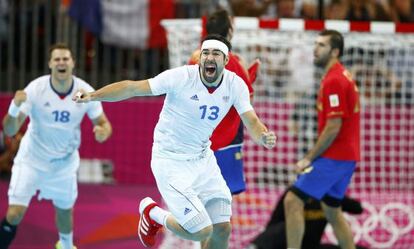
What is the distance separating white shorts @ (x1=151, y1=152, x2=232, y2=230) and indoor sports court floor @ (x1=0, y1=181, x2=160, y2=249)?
119 inches

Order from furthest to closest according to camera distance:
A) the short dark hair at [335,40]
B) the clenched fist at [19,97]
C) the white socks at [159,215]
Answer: the short dark hair at [335,40] → the clenched fist at [19,97] → the white socks at [159,215]

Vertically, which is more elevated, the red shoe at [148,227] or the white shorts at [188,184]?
the white shorts at [188,184]

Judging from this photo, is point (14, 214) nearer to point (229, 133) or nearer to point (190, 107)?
point (229, 133)

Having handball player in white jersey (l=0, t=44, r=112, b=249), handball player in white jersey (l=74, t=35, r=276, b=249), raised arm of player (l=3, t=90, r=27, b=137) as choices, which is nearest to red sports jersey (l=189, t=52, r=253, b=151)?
handball player in white jersey (l=74, t=35, r=276, b=249)

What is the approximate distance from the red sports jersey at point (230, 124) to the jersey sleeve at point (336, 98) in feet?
3.10

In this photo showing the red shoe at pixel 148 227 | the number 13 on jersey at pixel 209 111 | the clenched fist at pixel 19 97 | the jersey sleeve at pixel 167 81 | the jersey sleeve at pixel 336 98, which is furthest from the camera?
the jersey sleeve at pixel 336 98

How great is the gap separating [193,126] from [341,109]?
2041mm

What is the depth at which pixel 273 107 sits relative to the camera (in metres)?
14.6

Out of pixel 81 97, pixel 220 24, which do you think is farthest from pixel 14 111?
pixel 220 24

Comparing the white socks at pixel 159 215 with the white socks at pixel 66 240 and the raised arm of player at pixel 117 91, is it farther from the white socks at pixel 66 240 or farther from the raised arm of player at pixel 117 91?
the white socks at pixel 66 240

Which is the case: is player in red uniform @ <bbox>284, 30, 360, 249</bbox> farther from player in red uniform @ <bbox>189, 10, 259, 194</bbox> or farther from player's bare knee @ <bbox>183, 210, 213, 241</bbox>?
player's bare knee @ <bbox>183, 210, 213, 241</bbox>

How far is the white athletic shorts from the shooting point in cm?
1022

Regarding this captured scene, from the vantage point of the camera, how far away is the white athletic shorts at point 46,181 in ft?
33.5

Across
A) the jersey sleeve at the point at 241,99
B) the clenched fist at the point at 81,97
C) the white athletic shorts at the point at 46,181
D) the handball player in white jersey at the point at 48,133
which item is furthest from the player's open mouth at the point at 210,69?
the white athletic shorts at the point at 46,181
